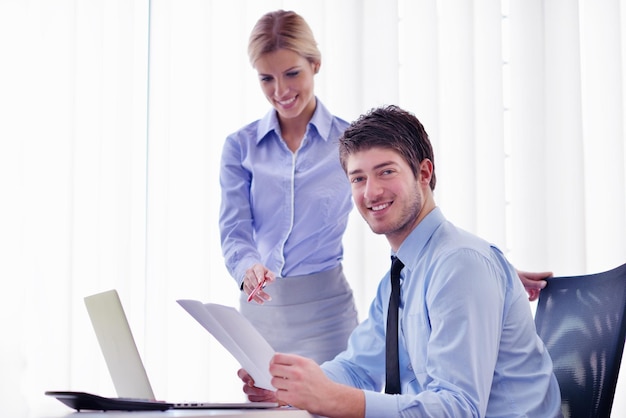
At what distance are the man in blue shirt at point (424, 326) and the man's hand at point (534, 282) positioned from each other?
31 centimetres

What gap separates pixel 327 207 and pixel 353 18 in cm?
112

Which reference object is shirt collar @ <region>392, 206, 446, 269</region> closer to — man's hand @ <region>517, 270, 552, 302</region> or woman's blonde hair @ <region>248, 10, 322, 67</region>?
man's hand @ <region>517, 270, 552, 302</region>

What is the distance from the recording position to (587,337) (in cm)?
154

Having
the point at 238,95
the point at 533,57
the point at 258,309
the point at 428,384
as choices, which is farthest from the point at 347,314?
the point at 533,57

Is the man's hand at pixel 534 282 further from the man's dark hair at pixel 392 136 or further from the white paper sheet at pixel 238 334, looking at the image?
the white paper sheet at pixel 238 334

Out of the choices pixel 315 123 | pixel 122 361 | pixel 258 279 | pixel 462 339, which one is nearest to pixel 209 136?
pixel 315 123

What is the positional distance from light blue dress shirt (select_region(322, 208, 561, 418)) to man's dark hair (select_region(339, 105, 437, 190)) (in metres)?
0.13

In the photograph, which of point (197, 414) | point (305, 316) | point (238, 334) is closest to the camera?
point (197, 414)

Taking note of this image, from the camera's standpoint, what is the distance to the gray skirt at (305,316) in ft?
7.08

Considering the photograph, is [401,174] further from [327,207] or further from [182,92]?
[182,92]

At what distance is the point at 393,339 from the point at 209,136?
1766mm

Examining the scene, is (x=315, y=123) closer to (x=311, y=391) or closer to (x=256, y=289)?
(x=256, y=289)

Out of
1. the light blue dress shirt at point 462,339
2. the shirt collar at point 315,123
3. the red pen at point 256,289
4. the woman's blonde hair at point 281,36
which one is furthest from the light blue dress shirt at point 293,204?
the light blue dress shirt at point 462,339

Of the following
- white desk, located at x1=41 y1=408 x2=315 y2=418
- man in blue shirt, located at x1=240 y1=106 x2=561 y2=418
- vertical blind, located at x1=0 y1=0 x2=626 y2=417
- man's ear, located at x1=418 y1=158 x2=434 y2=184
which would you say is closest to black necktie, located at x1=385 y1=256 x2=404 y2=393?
man in blue shirt, located at x1=240 y1=106 x2=561 y2=418
